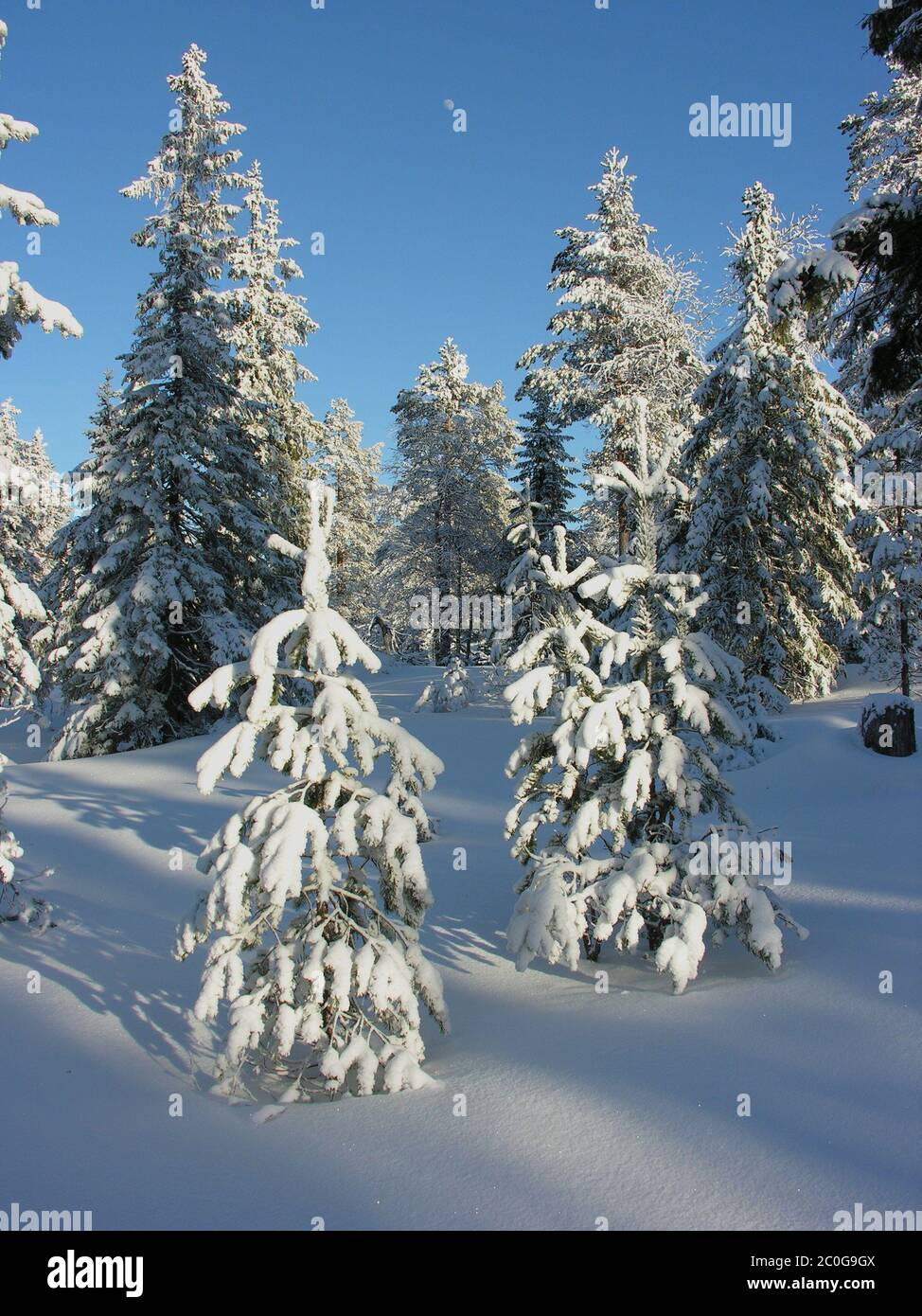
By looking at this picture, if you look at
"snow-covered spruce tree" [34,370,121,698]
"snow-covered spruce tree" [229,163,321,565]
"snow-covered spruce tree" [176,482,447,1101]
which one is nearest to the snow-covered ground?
"snow-covered spruce tree" [176,482,447,1101]

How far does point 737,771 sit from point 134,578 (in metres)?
12.9

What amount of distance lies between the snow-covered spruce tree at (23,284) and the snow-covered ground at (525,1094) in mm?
6273

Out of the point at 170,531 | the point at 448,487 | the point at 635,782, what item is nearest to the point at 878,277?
the point at 635,782

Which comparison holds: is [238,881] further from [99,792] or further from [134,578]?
[134,578]

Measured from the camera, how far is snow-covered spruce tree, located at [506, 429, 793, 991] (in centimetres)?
591

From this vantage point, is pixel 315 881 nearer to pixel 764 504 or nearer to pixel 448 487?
pixel 764 504

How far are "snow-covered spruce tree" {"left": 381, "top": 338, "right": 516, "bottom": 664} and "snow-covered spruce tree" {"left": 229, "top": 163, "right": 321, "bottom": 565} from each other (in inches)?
287

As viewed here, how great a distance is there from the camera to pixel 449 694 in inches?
873

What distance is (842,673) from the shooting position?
23.1m

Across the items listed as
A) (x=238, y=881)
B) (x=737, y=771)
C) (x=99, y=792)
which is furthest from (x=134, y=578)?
(x=238, y=881)

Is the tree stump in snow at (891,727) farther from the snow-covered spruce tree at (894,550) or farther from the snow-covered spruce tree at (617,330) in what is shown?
the snow-covered spruce tree at (617,330)

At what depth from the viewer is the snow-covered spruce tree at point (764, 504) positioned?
58.4 ft

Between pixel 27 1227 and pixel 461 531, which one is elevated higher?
pixel 461 531

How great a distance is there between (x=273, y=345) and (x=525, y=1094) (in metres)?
25.5
